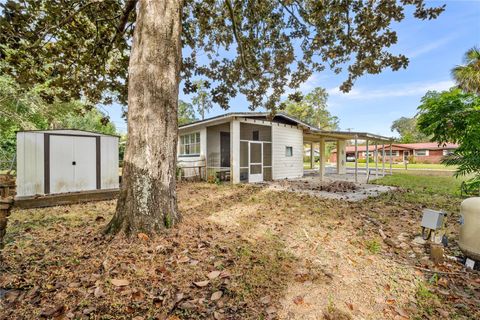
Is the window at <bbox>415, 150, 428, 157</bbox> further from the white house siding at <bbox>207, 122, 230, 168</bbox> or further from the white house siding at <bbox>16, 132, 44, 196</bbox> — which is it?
the white house siding at <bbox>16, 132, 44, 196</bbox>

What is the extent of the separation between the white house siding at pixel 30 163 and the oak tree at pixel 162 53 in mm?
1569

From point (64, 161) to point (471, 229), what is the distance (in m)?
9.74

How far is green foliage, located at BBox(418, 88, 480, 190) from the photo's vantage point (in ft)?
16.7

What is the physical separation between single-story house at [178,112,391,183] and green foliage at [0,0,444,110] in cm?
331

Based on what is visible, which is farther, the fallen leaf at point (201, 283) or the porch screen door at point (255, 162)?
the porch screen door at point (255, 162)

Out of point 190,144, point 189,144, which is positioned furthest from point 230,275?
point 189,144

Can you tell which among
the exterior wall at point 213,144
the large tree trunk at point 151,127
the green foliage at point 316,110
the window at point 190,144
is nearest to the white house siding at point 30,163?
the large tree trunk at point 151,127

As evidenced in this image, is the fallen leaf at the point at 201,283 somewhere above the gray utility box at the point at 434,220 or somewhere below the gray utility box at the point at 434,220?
below

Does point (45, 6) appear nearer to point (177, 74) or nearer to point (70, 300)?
point (177, 74)

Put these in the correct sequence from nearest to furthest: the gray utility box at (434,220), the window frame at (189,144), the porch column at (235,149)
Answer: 1. the gray utility box at (434,220)
2. the porch column at (235,149)
3. the window frame at (189,144)

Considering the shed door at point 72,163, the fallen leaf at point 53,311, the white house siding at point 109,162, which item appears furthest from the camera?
the white house siding at point 109,162

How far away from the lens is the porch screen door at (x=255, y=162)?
12.5 metres

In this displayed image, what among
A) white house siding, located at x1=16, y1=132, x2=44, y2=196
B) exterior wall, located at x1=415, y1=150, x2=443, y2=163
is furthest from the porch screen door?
exterior wall, located at x1=415, y1=150, x2=443, y2=163

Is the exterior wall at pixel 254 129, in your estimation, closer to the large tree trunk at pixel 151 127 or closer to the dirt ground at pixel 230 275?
the dirt ground at pixel 230 275
